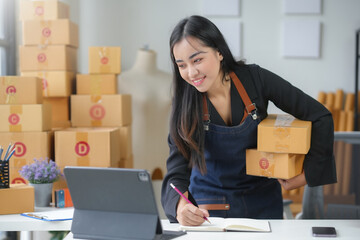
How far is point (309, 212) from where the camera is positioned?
2379mm

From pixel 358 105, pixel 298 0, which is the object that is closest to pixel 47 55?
pixel 298 0

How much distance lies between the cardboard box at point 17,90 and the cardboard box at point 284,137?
1412mm

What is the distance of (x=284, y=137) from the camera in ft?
5.68

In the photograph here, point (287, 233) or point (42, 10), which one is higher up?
point (42, 10)

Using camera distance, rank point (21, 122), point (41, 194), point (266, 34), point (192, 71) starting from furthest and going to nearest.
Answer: point (266, 34), point (21, 122), point (41, 194), point (192, 71)

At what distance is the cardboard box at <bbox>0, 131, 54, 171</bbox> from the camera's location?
265 cm

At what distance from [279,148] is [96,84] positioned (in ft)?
5.80

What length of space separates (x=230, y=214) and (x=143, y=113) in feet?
6.16

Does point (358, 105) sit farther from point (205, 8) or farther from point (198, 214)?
point (198, 214)

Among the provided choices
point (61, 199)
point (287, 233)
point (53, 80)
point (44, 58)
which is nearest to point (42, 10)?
point (44, 58)

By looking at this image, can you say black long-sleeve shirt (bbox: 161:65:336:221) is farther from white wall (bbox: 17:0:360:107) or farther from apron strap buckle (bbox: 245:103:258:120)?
white wall (bbox: 17:0:360:107)

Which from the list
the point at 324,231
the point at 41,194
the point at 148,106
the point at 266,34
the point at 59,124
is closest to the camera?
the point at 324,231

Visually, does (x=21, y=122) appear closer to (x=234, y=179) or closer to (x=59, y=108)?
(x=59, y=108)

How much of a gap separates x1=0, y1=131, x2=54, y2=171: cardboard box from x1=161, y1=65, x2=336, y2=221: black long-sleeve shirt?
1.03m
